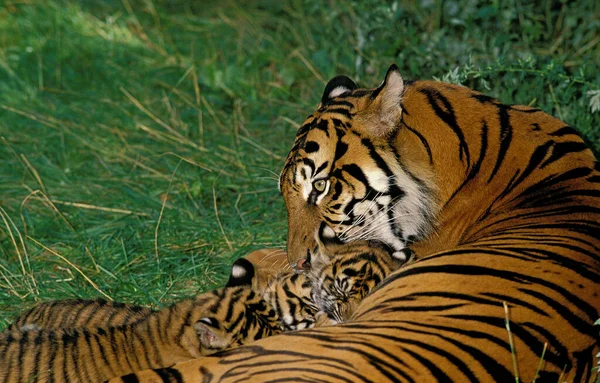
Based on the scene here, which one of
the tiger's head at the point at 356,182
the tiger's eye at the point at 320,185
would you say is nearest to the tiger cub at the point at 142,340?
the tiger's head at the point at 356,182

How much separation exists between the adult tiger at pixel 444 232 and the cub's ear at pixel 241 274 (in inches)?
7.9

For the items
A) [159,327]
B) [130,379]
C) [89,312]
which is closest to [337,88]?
[159,327]

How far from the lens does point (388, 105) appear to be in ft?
11.3

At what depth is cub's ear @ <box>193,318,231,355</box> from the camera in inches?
131

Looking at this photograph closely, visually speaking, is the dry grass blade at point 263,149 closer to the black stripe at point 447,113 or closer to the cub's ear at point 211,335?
the black stripe at point 447,113

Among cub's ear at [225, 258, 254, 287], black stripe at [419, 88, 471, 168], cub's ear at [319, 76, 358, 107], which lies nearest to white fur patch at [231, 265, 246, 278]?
cub's ear at [225, 258, 254, 287]

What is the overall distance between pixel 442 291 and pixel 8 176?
3398 mm

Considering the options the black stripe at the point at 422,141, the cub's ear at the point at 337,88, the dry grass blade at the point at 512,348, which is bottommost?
the dry grass blade at the point at 512,348

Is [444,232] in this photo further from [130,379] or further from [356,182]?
[130,379]

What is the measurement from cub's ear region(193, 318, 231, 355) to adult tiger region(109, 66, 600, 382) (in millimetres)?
447

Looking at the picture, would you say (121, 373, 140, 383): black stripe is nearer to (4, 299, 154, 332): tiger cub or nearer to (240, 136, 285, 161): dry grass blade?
(4, 299, 154, 332): tiger cub

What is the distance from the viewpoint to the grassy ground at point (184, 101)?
4.59m

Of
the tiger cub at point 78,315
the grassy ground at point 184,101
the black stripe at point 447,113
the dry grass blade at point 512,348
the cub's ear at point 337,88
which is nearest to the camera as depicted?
the dry grass blade at point 512,348

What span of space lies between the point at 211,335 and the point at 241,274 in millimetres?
411
